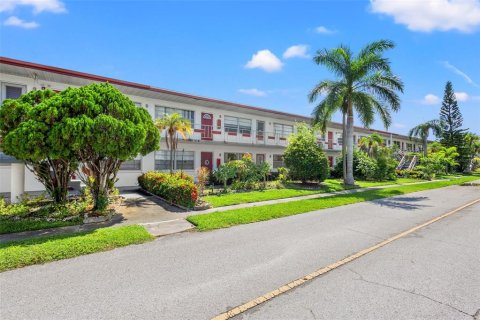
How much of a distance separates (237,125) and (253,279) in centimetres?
2070

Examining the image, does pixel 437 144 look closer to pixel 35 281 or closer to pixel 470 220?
pixel 470 220

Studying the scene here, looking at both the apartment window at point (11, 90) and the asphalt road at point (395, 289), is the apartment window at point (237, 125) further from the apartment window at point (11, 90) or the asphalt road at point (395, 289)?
the asphalt road at point (395, 289)

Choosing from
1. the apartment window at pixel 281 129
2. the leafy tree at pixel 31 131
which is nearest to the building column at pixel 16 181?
the leafy tree at pixel 31 131

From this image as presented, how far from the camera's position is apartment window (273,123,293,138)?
92.4 feet

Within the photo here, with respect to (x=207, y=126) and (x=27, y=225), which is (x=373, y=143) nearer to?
(x=207, y=126)

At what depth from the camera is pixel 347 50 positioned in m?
20.6

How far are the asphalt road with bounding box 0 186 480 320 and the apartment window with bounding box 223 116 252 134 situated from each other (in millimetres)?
17006

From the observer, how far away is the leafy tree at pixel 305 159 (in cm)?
1969

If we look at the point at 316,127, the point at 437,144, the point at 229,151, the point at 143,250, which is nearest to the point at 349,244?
the point at 143,250

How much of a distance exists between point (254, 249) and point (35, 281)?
4.27m

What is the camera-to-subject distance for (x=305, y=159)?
19766 millimetres

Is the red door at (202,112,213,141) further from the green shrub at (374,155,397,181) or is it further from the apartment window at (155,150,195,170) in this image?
the green shrub at (374,155,397,181)

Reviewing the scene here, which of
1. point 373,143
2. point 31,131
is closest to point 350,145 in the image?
point 373,143

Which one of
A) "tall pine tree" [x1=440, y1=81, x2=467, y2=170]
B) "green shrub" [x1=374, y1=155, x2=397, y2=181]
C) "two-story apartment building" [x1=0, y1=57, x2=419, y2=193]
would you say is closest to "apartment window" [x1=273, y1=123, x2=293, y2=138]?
"two-story apartment building" [x1=0, y1=57, x2=419, y2=193]
